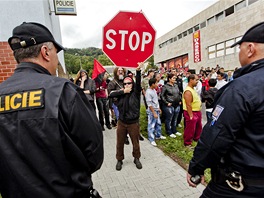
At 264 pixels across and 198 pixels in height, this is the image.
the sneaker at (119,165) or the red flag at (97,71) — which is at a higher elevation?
the red flag at (97,71)

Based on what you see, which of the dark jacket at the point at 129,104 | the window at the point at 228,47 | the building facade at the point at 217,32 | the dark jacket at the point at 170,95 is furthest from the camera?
the window at the point at 228,47

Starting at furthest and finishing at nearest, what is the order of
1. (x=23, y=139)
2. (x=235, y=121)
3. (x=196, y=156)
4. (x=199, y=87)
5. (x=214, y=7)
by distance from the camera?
(x=214, y=7) < (x=199, y=87) < (x=196, y=156) < (x=235, y=121) < (x=23, y=139)

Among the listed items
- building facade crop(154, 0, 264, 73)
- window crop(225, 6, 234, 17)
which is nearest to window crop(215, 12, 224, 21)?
building facade crop(154, 0, 264, 73)

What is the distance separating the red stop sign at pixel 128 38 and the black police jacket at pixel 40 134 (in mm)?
1714

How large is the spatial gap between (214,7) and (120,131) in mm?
27947

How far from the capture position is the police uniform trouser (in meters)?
1.44

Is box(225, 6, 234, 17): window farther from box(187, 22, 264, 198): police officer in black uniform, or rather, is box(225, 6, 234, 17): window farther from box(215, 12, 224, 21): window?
box(187, 22, 264, 198): police officer in black uniform

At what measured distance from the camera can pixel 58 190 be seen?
4.17ft

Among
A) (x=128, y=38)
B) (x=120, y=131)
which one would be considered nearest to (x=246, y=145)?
(x=128, y=38)

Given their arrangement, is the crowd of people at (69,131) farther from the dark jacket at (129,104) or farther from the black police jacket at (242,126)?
the dark jacket at (129,104)

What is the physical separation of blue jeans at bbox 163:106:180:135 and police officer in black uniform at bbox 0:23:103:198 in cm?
416

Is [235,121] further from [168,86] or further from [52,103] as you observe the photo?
[168,86]

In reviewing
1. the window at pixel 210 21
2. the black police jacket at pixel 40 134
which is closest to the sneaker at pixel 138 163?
the black police jacket at pixel 40 134

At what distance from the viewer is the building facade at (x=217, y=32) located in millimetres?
20453
